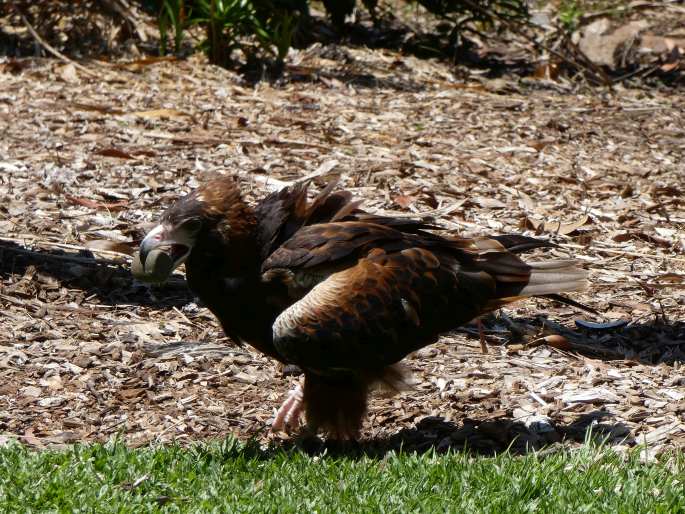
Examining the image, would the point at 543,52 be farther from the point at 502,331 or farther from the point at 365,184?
the point at 502,331

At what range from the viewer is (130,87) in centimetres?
1051

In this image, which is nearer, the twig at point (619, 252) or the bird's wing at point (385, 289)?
the bird's wing at point (385, 289)

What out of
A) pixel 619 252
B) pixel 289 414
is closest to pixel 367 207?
pixel 619 252

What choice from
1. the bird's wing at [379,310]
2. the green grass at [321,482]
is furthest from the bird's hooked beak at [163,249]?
the green grass at [321,482]

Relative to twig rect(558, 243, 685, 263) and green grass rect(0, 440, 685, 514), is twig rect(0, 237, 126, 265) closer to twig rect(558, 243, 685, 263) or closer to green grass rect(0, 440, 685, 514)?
green grass rect(0, 440, 685, 514)

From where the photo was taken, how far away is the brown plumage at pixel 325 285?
496 cm

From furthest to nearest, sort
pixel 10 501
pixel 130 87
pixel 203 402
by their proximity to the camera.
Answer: pixel 130 87 → pixel 203 402 → pixel 10 501

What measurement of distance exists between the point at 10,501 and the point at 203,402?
1.55m

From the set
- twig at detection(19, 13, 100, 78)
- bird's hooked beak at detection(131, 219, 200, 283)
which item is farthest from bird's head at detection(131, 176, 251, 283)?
twig at detection(19, 13, 100, 78)

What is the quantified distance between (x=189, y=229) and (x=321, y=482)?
126 centimetres

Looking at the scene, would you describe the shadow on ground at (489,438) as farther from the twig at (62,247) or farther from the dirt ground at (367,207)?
the twig at (62,247)

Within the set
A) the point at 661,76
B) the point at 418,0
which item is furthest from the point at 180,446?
the point at 661,76

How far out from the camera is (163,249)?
5.01 meters

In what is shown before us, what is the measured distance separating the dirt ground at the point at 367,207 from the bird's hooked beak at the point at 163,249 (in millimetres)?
844
